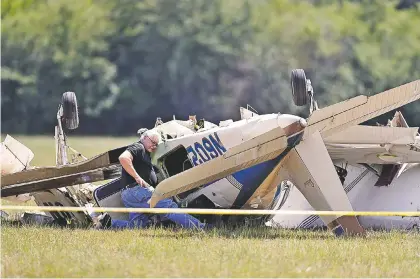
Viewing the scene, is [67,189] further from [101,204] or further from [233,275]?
[233,275]

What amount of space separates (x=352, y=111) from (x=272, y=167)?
1.27 metres

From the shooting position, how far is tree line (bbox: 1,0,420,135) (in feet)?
176

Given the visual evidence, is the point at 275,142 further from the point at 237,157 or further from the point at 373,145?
the point at 373,145

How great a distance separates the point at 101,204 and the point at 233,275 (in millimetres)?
5146

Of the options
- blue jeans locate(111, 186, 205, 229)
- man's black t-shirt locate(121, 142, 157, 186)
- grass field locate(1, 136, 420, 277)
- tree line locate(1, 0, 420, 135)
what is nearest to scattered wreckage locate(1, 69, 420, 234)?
man's black t-shirt locate(121, 142, 157, 186)

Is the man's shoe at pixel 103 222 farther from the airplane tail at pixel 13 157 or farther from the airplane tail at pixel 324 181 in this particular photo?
the airplane tail at pixel 324 181

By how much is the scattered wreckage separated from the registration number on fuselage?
1cm

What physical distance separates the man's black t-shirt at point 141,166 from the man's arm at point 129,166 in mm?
143

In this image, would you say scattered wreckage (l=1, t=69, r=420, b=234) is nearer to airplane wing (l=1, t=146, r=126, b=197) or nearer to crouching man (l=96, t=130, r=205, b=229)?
airplane wing (l=1, t=146, r=126, b=197)

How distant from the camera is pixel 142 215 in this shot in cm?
1538

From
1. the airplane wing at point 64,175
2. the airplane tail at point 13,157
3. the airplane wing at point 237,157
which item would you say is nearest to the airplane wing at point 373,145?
the airplane wing at point 237,157

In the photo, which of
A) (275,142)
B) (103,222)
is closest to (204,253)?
(275,142)

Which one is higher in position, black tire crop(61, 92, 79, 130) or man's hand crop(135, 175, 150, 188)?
black tire crop(61, 92, 79, 130)

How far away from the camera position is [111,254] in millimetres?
12102
